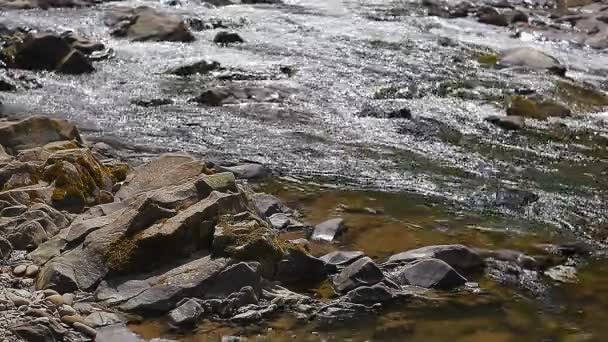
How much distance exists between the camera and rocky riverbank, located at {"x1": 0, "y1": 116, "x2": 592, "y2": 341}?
266 inches

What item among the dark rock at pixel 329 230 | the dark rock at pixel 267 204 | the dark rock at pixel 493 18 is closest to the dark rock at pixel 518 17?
the dark rock at pixel 493 18

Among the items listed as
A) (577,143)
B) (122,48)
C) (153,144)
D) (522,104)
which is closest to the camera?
(153,144)

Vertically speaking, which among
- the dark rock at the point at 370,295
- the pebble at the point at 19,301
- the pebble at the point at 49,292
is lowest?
the dark rock at the point at 370,295

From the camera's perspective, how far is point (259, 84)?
15.3m

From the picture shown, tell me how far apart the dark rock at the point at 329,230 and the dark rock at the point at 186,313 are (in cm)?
226

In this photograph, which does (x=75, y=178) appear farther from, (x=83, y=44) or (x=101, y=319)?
(x=83, y=44)

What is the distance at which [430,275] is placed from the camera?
7.77m

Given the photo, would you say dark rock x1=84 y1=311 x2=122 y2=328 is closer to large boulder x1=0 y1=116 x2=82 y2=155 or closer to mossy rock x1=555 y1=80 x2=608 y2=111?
large boulder x1=0 y1=116 x2=82 y2=155

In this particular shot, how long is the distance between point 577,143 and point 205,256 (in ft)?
25.1

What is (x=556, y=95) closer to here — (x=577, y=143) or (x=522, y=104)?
(x=522, y=104)

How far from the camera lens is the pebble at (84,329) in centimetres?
629

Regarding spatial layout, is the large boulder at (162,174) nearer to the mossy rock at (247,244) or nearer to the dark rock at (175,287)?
the mossy rock at (247,244)

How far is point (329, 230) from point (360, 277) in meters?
1.49

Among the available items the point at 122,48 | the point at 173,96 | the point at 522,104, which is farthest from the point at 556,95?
the point at 122,48
